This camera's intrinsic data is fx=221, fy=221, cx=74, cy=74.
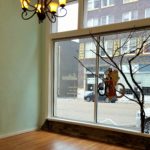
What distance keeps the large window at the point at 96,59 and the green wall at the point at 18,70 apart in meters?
0.40

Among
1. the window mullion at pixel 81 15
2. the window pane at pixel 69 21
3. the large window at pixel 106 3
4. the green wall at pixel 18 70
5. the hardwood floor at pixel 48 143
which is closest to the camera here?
the hardwood floor at pixel 48 143

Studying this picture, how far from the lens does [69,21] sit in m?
5.55

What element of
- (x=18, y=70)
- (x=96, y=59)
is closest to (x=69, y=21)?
(x=96, y=59)

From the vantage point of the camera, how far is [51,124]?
570 cm

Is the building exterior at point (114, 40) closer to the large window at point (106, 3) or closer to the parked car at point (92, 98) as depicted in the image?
the large window at point (106, 3)

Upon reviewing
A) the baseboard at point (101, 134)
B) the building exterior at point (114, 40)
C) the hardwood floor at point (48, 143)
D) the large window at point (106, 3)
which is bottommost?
the hardwood floor at point (48, 143)

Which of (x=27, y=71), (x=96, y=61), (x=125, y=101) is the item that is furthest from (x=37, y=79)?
(x=125, y=101)

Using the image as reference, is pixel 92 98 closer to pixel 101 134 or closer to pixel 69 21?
pixel 101 134

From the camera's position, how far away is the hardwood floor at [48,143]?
14.1 ft

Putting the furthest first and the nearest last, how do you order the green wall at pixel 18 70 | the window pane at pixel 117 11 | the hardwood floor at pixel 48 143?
the green wall at pixel 18 70, the window pane at pixel 117 11, the hardwood floor at pixel 48 143

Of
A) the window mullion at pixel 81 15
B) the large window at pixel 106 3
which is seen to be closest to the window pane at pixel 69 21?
the window mullion at pixel 81 15

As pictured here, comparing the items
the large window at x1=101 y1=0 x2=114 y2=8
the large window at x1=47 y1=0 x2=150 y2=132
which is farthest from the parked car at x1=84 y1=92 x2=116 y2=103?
the large window at x1=101 y1=0 x2=114 y2=8

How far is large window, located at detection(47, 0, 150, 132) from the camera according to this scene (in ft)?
14.9

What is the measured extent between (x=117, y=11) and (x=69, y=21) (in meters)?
1.30
